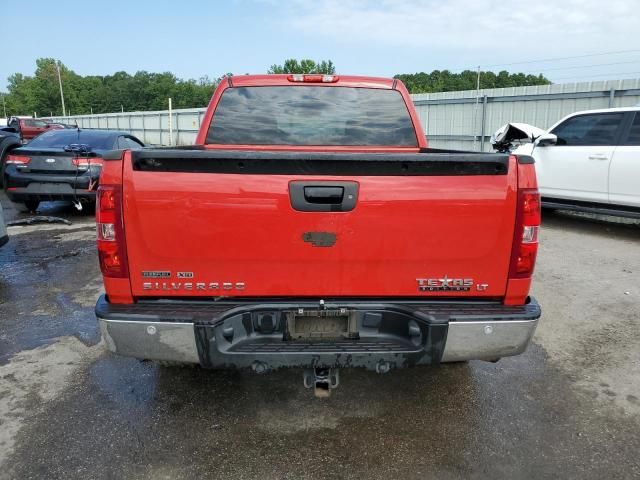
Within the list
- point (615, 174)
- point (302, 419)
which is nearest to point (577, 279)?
point (615, 174)

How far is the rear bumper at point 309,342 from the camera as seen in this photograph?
247 cm

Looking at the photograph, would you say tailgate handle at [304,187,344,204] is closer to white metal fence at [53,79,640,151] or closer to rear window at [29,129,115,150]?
rear window at [29,129,115,150]

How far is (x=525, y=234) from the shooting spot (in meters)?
2.54

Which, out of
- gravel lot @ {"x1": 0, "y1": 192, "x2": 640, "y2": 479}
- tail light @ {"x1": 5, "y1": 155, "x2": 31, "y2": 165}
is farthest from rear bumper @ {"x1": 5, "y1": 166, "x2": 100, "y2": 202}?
gravel lot @ {"x1": 0, "y1": 192, "x2": 640, "y2": 479}

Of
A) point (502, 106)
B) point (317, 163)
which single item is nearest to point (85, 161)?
point (317, 163)

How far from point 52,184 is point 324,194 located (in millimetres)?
7640

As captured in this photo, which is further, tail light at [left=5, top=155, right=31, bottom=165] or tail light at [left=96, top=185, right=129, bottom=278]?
tail light at [left=5, top=155, right=31, bottom=165]

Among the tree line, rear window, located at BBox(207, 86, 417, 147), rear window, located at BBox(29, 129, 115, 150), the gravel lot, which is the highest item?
the tree line

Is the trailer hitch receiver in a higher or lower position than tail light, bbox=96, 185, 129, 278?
lower

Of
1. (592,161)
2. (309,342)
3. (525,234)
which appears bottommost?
(309,342)

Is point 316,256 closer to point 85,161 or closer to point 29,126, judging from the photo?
point 85,161

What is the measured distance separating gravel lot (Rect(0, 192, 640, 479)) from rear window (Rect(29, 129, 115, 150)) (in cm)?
541

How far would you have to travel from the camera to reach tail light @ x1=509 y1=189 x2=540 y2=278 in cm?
249

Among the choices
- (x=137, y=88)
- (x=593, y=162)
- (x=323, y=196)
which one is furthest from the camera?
(x=137, y=88)
